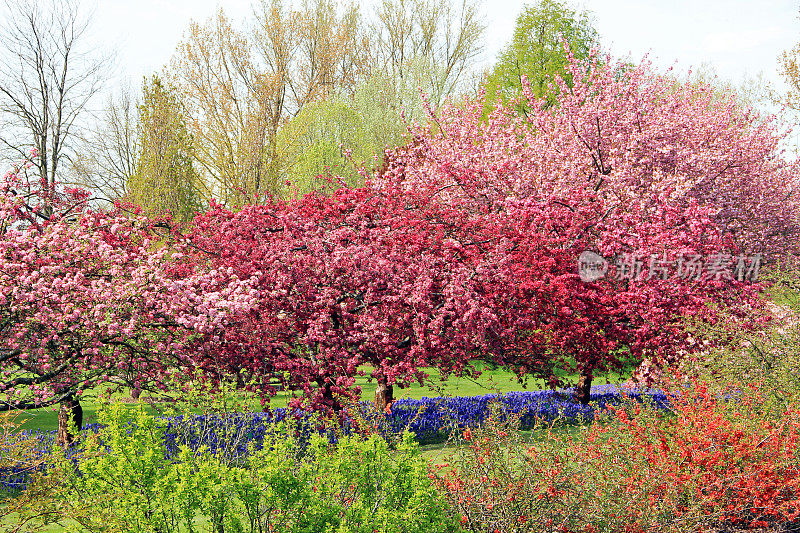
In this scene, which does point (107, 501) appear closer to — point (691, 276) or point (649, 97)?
point (691, 276)

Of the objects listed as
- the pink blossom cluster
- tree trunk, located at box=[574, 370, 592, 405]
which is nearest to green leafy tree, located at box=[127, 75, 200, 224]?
the pink blossom cluster

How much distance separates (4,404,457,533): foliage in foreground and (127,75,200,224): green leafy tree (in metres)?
12.8

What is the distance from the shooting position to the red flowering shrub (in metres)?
4.88

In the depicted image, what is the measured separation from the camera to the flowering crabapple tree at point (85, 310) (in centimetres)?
707

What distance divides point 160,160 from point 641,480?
1470cm

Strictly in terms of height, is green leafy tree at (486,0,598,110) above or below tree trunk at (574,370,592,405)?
above

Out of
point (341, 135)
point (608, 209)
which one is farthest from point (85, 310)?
point (341, 135)

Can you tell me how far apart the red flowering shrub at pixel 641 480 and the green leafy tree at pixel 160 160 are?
1303 centimetres

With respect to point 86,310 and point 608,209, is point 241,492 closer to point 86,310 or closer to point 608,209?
point 86,310

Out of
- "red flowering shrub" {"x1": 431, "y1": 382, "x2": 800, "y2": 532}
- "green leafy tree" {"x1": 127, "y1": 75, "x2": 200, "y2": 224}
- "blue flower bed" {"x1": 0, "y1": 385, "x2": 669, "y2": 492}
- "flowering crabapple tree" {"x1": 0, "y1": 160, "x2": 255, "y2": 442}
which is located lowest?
"blue flower bed" {"x1": 0, "y1": 385, "x2": 669, "y2": 492}

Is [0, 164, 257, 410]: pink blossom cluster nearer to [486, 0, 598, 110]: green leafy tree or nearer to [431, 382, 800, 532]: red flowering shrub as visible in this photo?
[431, 382, 800, 532]: red flowering shrub

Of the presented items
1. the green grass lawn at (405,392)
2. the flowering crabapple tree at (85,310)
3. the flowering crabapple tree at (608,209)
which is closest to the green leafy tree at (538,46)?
the flowering crabapple tree at (608,209)

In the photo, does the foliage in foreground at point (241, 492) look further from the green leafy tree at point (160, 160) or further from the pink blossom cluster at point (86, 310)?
the green leafy tree at point (160, 160)

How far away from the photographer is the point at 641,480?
5.22 metres
